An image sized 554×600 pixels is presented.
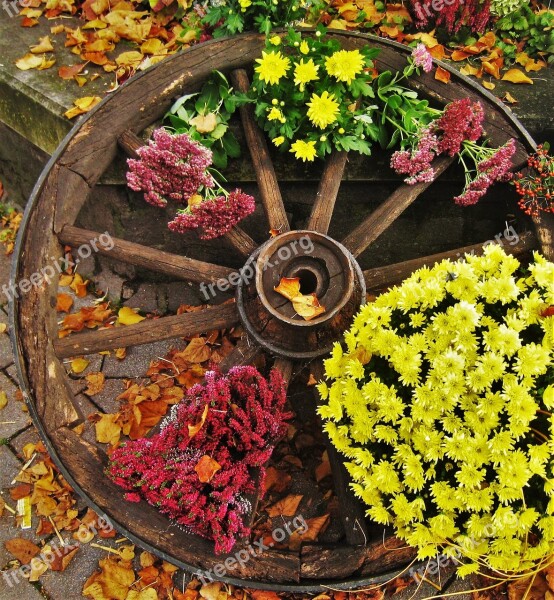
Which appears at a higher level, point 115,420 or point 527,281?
point 527,281

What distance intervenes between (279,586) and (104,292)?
5.87 ft

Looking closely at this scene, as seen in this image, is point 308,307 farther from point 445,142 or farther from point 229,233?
point 445,142

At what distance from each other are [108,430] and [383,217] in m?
1.51

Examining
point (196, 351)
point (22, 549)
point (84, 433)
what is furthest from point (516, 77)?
point (22, 549)

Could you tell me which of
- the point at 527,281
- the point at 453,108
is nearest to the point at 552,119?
the point at 453,108

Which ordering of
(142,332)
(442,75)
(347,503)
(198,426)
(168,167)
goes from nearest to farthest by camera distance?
(198,426), (347,503), (142,332), (168,167), (442,75)

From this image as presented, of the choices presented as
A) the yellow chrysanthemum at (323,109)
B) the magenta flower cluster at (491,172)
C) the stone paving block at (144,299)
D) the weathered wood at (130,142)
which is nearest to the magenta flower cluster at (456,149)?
the magenta flower cluster at (491,172)

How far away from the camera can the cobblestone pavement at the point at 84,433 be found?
90.9 inches

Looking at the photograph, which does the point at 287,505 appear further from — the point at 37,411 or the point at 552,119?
the point at 552,119

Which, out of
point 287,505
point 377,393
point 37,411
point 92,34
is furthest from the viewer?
point 92,34

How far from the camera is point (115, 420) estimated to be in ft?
8.80

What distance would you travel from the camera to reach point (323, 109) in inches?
86.1

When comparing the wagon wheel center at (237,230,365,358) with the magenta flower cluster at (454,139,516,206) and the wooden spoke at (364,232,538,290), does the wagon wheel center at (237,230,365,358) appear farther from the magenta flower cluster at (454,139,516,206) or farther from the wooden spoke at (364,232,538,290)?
the magenta flower cluster at (454,139,516,206)

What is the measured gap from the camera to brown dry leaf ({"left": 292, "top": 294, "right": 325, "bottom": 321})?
2.03 m
